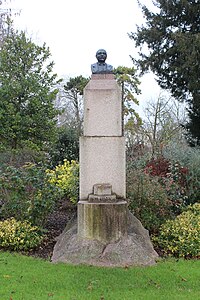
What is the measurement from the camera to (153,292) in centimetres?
474

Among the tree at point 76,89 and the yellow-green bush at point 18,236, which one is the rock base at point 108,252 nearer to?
the yellow-green bush at point 18,236

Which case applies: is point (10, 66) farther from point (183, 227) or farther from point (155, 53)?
point (183, 227)

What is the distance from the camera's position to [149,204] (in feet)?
26.6

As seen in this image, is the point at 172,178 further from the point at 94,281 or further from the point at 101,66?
the point at 94,281

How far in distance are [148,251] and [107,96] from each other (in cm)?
270

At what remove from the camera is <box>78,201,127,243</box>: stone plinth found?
640 centimetres

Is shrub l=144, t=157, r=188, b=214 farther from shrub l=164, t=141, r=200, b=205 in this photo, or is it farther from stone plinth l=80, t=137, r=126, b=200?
stone plinth l=80, t=137, r=126, b=200

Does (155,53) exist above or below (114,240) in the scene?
above

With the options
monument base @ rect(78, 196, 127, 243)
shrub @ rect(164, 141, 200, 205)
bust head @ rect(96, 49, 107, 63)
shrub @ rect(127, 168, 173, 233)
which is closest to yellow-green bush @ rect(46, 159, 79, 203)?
shrub @ rect(127, 168, 173, 233)

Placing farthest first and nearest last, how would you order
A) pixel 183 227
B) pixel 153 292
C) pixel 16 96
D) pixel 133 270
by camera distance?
pixel 16 96 < pixel 183 227 < pixel 133 270 < pixel 153 292

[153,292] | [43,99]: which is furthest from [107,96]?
[43,99]

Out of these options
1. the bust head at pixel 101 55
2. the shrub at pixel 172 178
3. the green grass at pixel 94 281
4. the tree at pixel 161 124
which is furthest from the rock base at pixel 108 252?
the tree at pixel 161 124

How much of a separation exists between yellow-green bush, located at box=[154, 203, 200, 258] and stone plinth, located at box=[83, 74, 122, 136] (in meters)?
2.12

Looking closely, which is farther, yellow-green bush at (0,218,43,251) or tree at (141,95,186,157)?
tree at (141,95,186,157)
